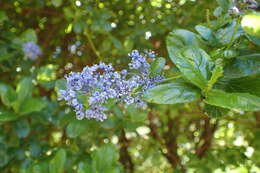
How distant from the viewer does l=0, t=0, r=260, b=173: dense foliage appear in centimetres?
78

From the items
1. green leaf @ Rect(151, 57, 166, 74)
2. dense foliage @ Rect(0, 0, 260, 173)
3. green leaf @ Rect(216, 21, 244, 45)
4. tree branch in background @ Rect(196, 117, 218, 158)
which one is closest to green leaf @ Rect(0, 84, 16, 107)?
dense foliage @ Rect(0, 0, 260, 173)

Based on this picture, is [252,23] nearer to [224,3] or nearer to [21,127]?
[224,3]

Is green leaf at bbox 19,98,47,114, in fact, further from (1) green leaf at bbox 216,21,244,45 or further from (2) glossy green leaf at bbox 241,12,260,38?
(2) glossy green leaf at bbox 241,12,260,38

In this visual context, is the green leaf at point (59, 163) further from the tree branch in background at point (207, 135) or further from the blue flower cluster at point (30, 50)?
the tree branch in background at point (207, 135)

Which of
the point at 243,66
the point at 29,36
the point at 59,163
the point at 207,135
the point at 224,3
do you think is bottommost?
the point at 207,135

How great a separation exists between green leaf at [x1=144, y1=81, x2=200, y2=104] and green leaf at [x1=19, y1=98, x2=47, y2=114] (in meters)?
0.68

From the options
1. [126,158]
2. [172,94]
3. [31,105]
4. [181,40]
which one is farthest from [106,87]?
[126,158]

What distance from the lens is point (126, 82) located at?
0.78 m

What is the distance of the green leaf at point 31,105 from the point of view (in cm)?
131

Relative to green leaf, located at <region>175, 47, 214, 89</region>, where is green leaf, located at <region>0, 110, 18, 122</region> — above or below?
below

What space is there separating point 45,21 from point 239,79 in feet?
4.76

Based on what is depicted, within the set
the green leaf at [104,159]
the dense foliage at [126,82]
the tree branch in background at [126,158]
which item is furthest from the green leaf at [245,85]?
the tree branch in background at [126,158]

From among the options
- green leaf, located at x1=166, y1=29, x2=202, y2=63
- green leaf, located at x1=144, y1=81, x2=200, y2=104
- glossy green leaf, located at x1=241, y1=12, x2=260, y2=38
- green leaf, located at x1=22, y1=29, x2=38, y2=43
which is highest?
glossy green leaf, located at x1=241, y1=12, x2=260, y2=38

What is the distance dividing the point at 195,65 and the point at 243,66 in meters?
0.14
